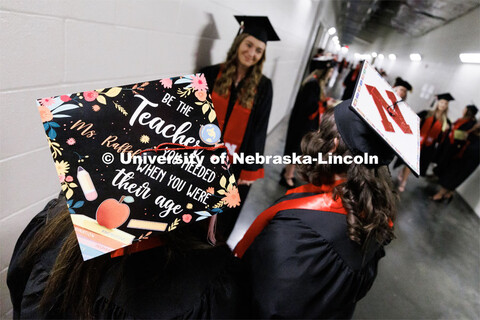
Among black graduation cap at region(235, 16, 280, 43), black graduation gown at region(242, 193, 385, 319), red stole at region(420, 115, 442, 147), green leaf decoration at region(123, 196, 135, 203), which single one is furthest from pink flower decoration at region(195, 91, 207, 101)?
red stole at region(420, 115, 442, 147)

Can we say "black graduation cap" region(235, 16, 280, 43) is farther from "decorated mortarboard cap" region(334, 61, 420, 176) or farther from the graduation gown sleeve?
the graduation gown sleeve

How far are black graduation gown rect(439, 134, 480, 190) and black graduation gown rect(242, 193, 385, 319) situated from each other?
452 cm

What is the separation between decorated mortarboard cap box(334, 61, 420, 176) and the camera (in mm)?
868

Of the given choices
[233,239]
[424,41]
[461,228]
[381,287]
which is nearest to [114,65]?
[233,239]

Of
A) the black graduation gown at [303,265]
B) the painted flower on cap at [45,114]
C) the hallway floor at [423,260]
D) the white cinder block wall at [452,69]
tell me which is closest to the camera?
the painted flower on cap at [45,114]

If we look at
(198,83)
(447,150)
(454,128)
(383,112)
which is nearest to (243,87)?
(383,112)

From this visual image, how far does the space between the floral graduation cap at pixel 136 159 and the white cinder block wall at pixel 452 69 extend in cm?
538

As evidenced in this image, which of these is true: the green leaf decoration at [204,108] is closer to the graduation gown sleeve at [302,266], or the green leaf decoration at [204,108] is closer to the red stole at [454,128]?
the graduation gown sleeve at [302,266]

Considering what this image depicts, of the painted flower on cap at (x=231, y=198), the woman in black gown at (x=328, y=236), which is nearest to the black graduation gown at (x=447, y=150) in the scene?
the woman in black gown at (x=328, y=236)

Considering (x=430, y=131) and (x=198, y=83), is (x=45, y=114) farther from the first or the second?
(x=430, y=131)

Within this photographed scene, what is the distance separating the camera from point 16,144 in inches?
37.1

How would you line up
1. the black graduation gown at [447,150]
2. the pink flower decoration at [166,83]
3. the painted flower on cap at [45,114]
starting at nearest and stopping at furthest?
the painted flower on cap at [45,114] → the pink flower decoration at [166,83] → the black graduation gown at [447,150]

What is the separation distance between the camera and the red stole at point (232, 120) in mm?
1742

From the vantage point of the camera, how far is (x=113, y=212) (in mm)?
551
